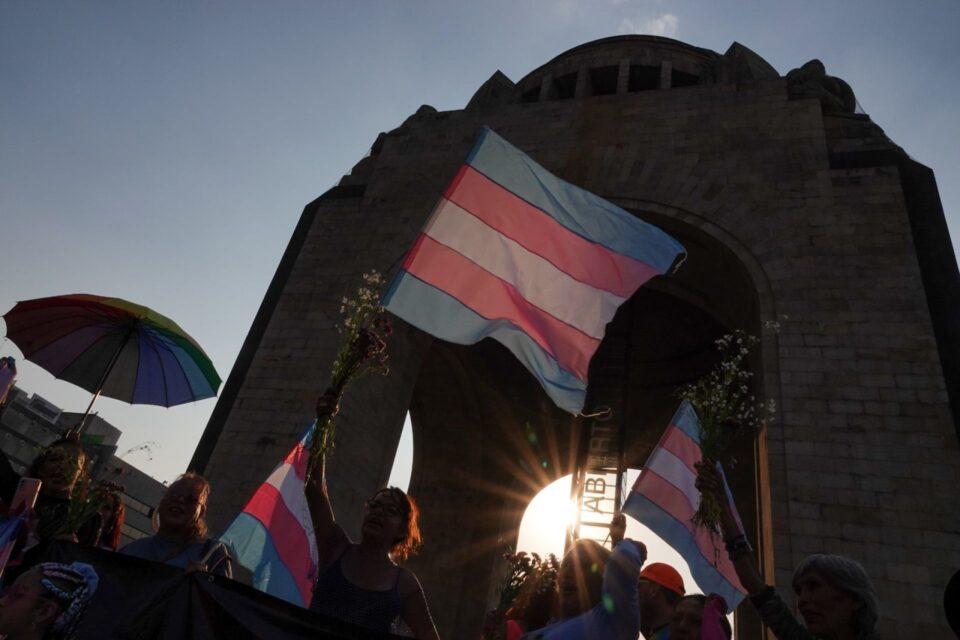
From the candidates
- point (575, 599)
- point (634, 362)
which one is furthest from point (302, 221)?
point (575, 599)

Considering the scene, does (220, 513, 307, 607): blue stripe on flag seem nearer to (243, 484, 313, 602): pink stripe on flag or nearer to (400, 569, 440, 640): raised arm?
(243, 484, 313, 602): pink stripe on flag

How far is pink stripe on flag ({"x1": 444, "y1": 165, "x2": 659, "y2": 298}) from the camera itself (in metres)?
4.80

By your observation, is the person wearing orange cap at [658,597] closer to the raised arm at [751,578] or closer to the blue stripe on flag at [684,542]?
the raised arm at [751,578]

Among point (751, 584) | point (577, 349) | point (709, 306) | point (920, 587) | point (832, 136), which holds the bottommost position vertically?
point (751, 584)

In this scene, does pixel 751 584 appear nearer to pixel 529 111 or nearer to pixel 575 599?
pixel 575 599

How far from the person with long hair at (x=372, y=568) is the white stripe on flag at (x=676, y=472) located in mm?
3041

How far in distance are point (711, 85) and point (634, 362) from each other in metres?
7.35

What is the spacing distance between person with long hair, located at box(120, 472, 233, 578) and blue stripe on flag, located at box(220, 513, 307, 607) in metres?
0.71

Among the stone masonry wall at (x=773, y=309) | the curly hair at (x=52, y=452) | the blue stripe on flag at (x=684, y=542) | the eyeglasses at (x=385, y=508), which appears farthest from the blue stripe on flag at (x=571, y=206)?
the stone masonry wall at (x=773, y=309)

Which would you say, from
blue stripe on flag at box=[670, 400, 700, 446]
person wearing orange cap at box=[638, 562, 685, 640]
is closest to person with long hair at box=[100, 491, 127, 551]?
person wearing orange cap at box=[638, 562, 685, 640]

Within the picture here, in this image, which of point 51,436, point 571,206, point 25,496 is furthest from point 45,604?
point 51,436

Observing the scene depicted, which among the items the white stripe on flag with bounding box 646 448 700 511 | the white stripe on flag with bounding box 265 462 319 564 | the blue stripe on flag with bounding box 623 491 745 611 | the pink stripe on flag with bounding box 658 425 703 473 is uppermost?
the pink stripe on flag with bounding box 658 425 703 473

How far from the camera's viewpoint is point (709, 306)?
11.8m

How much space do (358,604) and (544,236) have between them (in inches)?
116
